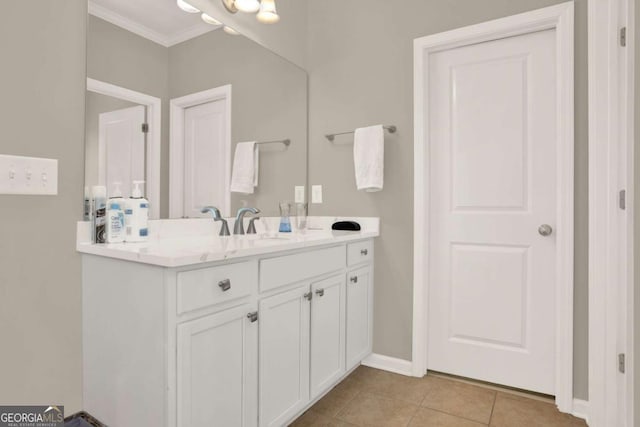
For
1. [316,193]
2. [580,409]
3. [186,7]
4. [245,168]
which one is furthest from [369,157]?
[580,409]

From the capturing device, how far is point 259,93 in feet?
7.14

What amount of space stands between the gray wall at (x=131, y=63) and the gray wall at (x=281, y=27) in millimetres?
441

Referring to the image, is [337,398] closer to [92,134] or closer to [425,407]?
[425,407]

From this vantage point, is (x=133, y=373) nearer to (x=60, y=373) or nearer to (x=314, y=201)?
(x=60, y=373)

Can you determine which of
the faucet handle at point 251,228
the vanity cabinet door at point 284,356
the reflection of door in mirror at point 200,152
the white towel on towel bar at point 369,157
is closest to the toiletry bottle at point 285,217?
the faucet handle at point 251,228

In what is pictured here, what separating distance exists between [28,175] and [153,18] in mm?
866

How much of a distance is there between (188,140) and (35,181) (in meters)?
0.68

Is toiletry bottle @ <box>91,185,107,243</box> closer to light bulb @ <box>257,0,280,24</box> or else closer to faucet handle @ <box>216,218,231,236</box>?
faucet handle @ <box>216,218,231,236</box>

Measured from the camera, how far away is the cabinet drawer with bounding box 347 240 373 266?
201 cm

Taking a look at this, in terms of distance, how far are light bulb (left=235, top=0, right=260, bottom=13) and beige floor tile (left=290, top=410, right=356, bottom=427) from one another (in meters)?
2.16

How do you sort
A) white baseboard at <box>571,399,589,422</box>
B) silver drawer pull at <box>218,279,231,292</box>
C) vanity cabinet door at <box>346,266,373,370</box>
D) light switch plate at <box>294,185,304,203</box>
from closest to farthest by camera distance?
silver drawer pull at <box>218,279,231,292</box>
white baseboard at <box>571,399,589,422</box>
vanity cabinet door at <box>346,266,373,370</box>
light switch plate at <box>294,185,304,203</box>

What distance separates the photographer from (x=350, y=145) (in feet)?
7.78

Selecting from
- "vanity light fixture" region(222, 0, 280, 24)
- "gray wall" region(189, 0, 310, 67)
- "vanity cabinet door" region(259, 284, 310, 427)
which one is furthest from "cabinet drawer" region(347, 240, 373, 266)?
"vanity light fixture" region(222, 0, 280, 24)

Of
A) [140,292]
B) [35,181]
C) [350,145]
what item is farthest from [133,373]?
[350,145]
